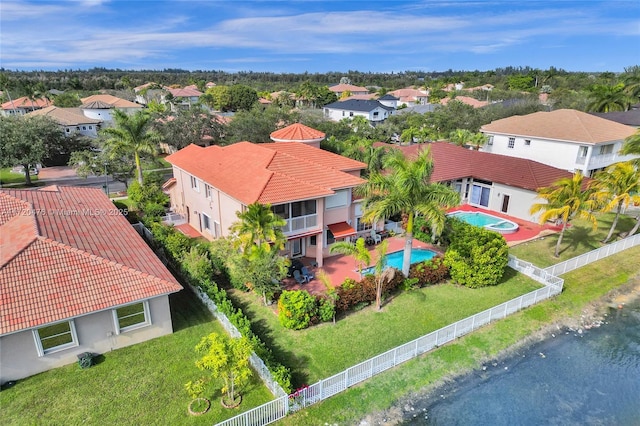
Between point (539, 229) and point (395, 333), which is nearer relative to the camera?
point (395, 333)

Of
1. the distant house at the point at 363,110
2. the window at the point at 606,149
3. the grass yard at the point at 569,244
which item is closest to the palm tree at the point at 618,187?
the grass yard at the point at 569,244

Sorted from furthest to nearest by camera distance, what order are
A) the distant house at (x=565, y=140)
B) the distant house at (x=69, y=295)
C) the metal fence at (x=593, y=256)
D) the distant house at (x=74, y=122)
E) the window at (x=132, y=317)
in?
the distant house at (x=74, y=122)
the distant house at (x=565, y=140)
the metal fence at (x=593, y=256)
the window at (x=132, y=317)
the distant house at (x=69, y=295)

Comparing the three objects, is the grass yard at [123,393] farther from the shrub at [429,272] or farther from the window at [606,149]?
the window at [606,149]

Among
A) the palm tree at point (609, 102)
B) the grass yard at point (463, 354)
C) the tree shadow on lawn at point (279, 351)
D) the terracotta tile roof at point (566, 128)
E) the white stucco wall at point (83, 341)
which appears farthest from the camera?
the palm tree at point (609, 102)

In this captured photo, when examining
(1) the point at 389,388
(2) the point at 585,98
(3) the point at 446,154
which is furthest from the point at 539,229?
(2) the point at 585,98

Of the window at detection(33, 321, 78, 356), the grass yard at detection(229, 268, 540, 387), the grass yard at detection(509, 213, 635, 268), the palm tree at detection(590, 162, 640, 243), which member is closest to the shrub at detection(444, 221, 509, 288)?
the grass yard at detection(229, 268, 540, 387)

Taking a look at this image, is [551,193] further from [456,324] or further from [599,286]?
[456,324]
